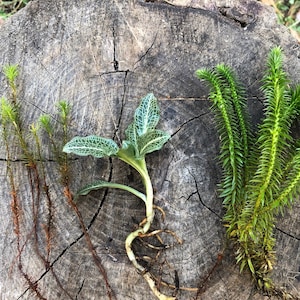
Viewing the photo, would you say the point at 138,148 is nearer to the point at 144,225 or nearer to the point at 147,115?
the point at 147,115

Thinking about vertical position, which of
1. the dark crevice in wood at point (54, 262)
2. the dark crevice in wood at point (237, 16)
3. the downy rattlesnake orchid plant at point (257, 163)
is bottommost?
the dark crevice in wood at point (54, 262)

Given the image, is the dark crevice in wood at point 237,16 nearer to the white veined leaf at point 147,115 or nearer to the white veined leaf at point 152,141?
the white veined leaf at point 147,115

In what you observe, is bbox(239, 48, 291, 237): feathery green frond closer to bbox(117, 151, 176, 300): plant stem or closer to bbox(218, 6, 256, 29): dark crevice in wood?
bbox(218, 6, 256, 29): dark crevice in wood

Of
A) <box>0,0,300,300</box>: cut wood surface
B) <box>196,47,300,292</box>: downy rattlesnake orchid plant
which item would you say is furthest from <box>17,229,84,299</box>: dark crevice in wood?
<box>196,47,300,292</box>: downy rattlesnake orchid plant

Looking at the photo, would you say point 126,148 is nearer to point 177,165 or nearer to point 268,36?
point 177,165

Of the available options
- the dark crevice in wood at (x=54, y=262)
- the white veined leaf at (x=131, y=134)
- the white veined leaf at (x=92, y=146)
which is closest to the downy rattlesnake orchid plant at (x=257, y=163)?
the white veined leaf at (x=131, y=134)

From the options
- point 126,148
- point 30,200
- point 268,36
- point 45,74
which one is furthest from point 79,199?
point 268,36
